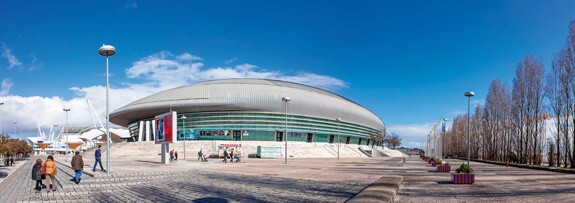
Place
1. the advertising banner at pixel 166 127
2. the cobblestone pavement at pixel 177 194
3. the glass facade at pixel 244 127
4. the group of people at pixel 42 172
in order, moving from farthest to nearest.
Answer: the glass facade at pixel 244 127
the advertising banner at pixel 166 127
the group of people at pixel 42 172
the cobblestone pavement at pixel 177 194

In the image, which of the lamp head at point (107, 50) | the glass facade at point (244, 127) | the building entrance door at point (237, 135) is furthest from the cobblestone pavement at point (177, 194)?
the building entrance door at point (237, 135)

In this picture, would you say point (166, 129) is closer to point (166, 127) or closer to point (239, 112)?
point (166, 127)

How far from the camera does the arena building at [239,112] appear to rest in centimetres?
9044

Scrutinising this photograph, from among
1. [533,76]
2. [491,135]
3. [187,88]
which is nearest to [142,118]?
[187,88]

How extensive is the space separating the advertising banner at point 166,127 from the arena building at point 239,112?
5291 cm

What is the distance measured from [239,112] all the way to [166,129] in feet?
197

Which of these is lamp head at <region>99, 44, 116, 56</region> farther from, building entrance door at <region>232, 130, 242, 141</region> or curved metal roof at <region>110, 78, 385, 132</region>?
building entrance door at <region>232, 130, 242, 141</region>

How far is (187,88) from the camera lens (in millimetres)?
97688

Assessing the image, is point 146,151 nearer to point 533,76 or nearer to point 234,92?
point 234,92

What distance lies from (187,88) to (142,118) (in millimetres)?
14297

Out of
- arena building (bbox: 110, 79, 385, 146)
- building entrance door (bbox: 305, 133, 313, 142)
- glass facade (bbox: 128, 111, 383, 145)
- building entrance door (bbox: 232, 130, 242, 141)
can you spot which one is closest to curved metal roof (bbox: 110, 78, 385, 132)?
arena building (bbox: 110, 79, 385, 146)

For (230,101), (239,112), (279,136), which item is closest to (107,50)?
(230,101)

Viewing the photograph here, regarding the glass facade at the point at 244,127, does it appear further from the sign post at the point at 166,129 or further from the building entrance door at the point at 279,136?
the sign post at the point at 166,129

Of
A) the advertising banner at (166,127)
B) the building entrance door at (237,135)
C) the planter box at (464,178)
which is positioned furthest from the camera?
the building entrance door at (237,135)
